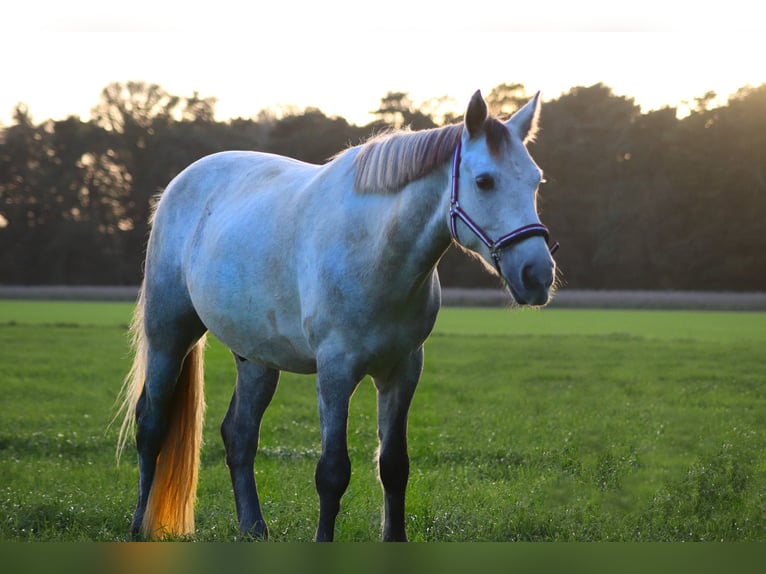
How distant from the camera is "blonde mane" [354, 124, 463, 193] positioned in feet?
12.6

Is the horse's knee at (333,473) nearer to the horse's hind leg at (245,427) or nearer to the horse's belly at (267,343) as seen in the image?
the horse's belly at (267,343)

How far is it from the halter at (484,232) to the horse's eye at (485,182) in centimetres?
14

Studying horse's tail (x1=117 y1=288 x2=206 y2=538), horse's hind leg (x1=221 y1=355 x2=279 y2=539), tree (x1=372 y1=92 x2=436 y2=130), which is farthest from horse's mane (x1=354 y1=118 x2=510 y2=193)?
tree (x1=372 y1=92 x2=436 y2=130)


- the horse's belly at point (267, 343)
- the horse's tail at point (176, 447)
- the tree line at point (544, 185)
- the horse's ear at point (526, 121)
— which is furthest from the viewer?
the tree line at point (544, 185)

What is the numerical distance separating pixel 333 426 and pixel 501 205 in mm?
1293

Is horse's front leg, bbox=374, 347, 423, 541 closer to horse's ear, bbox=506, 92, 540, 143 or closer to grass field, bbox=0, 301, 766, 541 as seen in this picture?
grass field, bbox=0, 301, 766, 541

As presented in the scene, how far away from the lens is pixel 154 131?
3075 cm

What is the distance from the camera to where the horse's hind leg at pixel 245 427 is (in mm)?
5125

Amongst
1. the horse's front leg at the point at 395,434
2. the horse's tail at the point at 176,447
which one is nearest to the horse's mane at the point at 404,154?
the horse's front leg at the point at 395,434

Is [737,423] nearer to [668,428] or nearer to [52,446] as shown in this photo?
[668,428]

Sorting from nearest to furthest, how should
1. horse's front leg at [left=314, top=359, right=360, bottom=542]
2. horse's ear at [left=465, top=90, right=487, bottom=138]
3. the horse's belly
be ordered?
horse's ear at [left=465, top=90, right=487, bottom=138] < horse's front leg at [left=314, top=359, right=360, bottom=542] < the horse's belly

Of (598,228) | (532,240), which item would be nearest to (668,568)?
(532,240)

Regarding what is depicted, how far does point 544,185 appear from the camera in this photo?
2873cm

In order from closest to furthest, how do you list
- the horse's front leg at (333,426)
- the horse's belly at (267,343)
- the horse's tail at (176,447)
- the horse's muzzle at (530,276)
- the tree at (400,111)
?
the horse's muzzle at (530,276), the horse's front leg at (333,426), the horse's belly at (267,343), the horse's tail at (176,447), the tree at (400,111)
